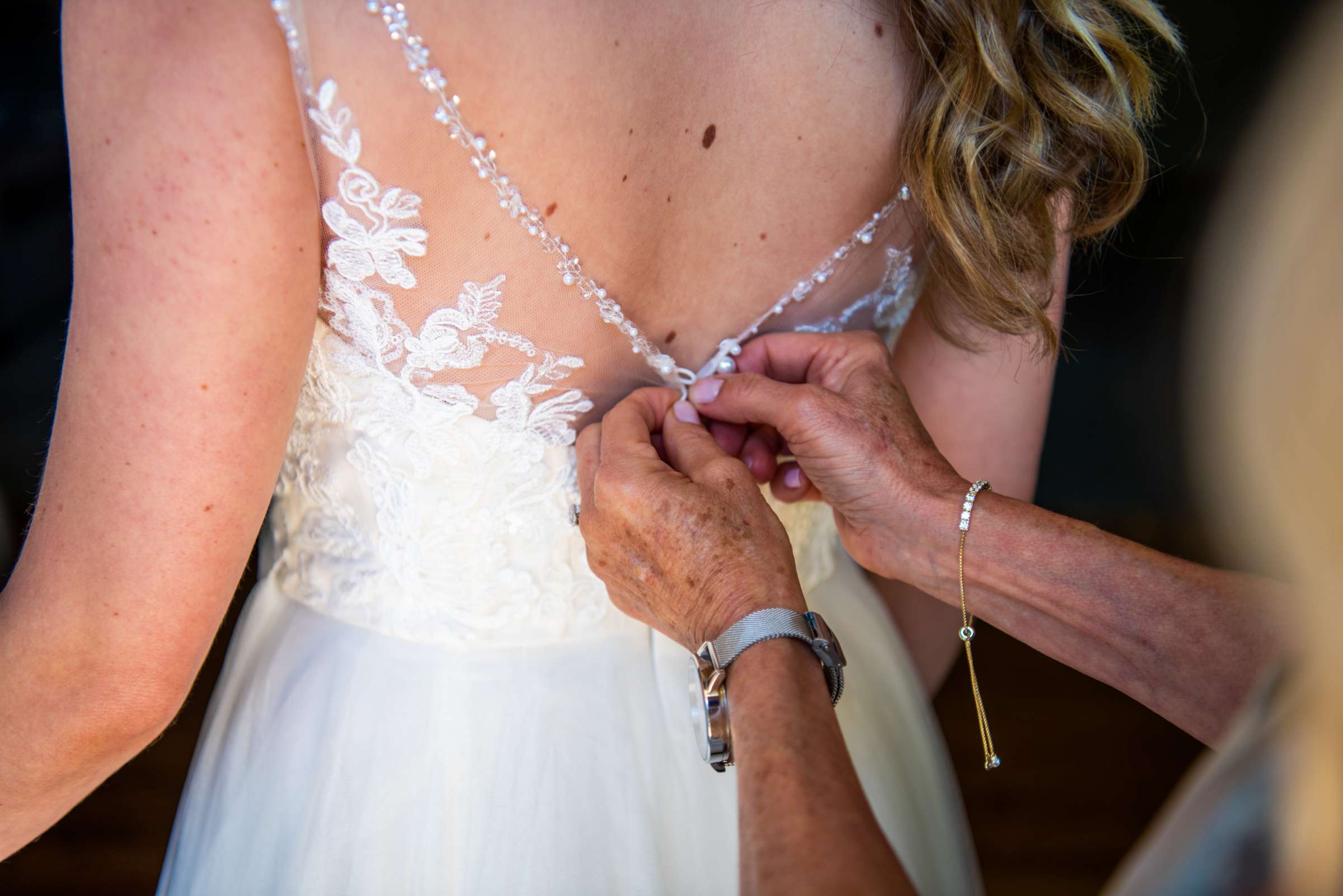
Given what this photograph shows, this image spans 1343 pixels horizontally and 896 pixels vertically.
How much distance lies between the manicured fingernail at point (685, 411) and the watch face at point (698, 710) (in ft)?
0.93

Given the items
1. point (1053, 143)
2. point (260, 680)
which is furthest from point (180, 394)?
point (1053, 143)

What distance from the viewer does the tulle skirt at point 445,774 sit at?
3.47 feet

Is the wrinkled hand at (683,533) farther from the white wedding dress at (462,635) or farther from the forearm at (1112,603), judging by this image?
the forearm at (1112,603)

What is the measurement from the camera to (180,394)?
830 mm

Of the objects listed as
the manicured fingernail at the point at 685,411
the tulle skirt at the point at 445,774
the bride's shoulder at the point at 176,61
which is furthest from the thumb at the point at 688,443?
the bride's shoulder at the point at 176,61

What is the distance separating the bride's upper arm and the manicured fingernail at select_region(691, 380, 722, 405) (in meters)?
0.41

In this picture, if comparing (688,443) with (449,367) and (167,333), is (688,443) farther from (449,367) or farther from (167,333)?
(167,333)

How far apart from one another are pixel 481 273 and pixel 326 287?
143 millimetres

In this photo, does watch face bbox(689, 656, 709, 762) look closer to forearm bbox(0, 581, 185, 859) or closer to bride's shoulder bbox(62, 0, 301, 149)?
forearm bbox(0, 581, 185, 859)

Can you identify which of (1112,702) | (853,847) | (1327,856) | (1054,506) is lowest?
(1327,856)

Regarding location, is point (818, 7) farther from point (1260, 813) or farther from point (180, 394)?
point (1260, 813)

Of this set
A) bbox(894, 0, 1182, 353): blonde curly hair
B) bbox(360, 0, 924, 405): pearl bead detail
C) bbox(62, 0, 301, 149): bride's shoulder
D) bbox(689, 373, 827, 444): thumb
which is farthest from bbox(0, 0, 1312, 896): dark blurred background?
bbox(62, 0, 301, 149): bride's shoulder

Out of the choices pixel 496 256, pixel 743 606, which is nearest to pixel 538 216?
pixel 496 256

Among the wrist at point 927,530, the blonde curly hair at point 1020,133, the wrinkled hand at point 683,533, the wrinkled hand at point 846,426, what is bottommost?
the wrinkled hand at point 683,533
